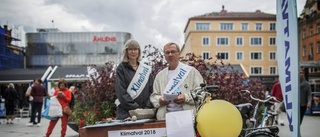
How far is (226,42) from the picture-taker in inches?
2660

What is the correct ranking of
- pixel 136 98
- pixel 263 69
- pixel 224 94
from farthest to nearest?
pixel 263 69 < pixel 224 94 < pixel 136 98

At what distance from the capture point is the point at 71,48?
69188 mm

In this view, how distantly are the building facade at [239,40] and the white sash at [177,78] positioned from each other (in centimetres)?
6278

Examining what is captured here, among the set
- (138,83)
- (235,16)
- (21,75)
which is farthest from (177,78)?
(235,16)

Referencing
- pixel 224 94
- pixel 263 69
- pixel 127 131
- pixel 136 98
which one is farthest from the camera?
pixel 263 69

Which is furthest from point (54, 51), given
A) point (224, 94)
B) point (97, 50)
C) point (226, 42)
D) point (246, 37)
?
point (224, 94)

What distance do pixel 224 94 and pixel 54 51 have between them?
2609 inches

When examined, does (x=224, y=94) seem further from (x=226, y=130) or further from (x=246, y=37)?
(x=246, y=37)

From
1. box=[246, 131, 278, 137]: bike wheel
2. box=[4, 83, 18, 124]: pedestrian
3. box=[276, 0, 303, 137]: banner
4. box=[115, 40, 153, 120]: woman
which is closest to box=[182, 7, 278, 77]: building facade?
box=[4, 83, 18, 124]: pedestrian

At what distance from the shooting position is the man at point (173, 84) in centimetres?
338

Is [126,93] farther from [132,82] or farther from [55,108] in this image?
[55,108]

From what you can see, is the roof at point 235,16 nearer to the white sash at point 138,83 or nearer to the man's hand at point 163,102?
the white sash at point 138,83

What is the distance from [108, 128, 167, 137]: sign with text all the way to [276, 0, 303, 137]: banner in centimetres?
139

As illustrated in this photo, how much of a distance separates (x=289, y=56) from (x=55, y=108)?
6.85 m
